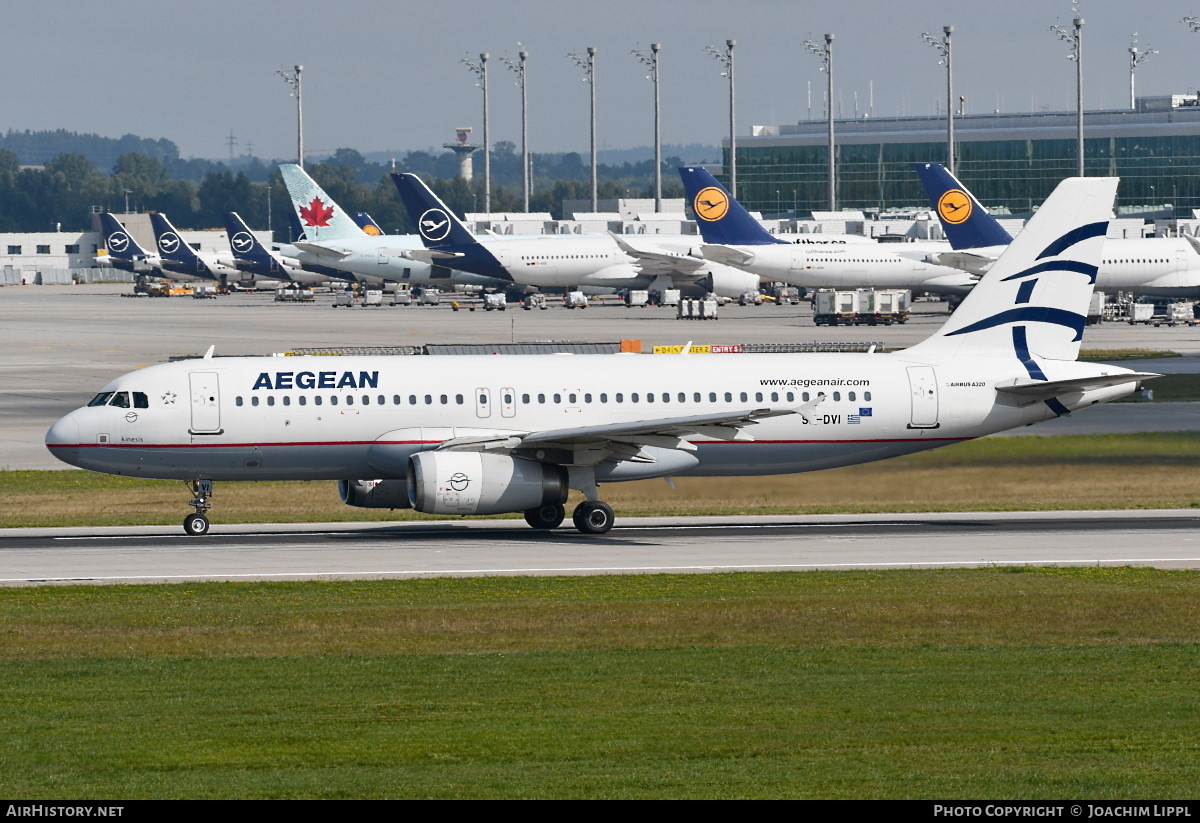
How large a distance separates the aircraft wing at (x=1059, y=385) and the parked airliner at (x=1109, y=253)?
85.5m

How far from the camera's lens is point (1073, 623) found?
29000 mm

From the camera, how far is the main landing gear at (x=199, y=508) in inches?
1666

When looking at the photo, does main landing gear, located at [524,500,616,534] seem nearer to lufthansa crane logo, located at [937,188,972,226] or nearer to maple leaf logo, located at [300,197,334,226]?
lufthansa crane logo, located at [937,188,972,226]

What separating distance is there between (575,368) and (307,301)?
138 metres

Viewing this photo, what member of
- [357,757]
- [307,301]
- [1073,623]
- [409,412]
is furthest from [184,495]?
[307,301]

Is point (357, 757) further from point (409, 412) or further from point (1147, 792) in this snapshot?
point (409, 412)

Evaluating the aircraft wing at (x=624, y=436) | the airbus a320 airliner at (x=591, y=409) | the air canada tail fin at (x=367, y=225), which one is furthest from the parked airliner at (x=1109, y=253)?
the aircraft wing at (x=624, y=436)

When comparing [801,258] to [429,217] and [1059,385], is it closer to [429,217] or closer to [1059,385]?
[429,217]

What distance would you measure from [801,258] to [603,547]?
3882 inches

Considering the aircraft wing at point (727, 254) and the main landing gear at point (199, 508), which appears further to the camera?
the aircraft wing at point (727, 254)

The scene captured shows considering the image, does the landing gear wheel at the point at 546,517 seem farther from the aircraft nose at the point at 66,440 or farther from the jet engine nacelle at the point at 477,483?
the aircraft nose at the point at 66,440

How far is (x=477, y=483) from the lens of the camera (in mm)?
40125

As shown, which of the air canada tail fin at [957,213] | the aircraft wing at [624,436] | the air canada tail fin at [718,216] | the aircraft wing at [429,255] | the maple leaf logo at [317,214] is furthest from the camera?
the maple leaf logo at [317,214]

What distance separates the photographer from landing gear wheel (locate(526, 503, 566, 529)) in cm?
4328
